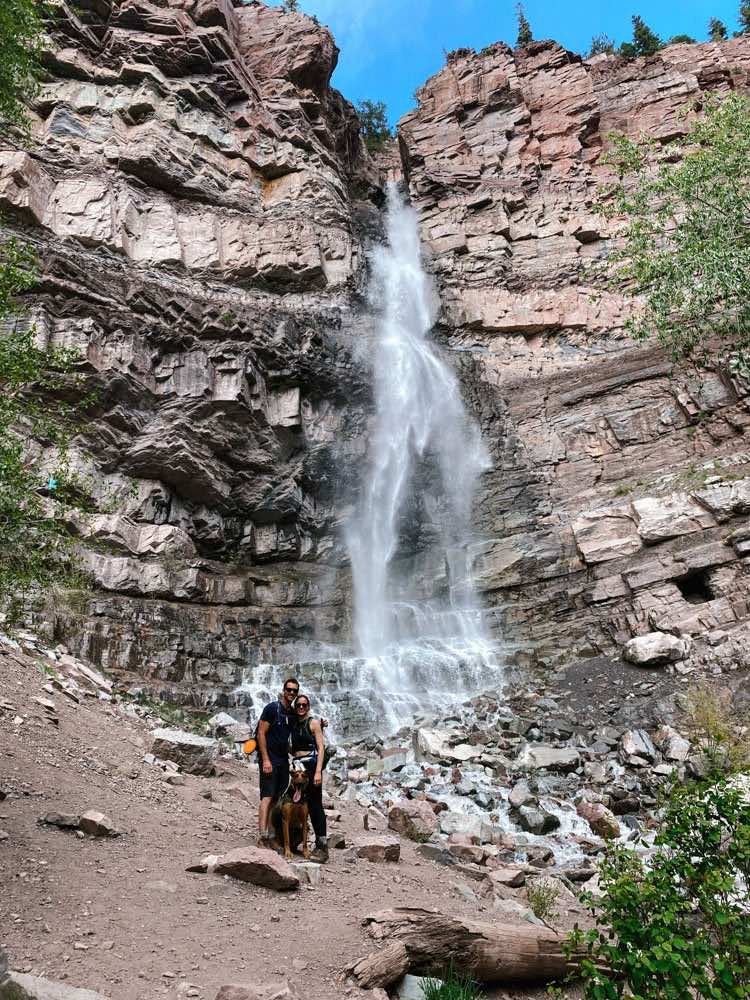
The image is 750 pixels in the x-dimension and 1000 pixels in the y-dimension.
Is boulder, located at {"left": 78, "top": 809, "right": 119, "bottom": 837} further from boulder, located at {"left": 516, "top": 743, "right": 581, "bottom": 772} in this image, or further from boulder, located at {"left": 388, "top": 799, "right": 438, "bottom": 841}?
boulder, located at {"left": 516, "top": 743, "right": 581, "bottom": 772}

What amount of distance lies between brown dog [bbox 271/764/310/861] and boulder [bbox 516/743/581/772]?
7.26 m

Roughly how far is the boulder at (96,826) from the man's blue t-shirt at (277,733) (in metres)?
1.58

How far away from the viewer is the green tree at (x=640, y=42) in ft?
158

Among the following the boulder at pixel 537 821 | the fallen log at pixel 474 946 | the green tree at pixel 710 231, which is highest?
the green tree at pixel 710 231

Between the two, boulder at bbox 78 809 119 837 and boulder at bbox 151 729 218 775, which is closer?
boulder at bbox 78 809 119 837

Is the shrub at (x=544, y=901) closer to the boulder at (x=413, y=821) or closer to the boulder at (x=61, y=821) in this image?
the boulder at (x=413, y=821)

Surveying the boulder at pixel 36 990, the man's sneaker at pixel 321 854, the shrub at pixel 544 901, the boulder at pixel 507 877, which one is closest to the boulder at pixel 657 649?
the boulder at pixel 507 877

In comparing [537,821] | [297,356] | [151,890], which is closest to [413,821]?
[537,821]

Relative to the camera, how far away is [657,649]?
16906 mm

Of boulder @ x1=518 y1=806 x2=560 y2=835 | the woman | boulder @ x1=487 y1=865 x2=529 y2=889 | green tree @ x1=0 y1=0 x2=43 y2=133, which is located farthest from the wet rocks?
green tree @ x1=0 y1=0 x2=43 y2=133

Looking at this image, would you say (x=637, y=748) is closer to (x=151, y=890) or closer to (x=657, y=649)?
(x=657, y=649)

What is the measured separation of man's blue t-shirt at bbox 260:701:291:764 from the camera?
6383 mm

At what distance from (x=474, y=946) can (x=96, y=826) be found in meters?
3.61

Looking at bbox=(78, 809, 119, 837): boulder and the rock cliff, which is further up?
the rock cliff
